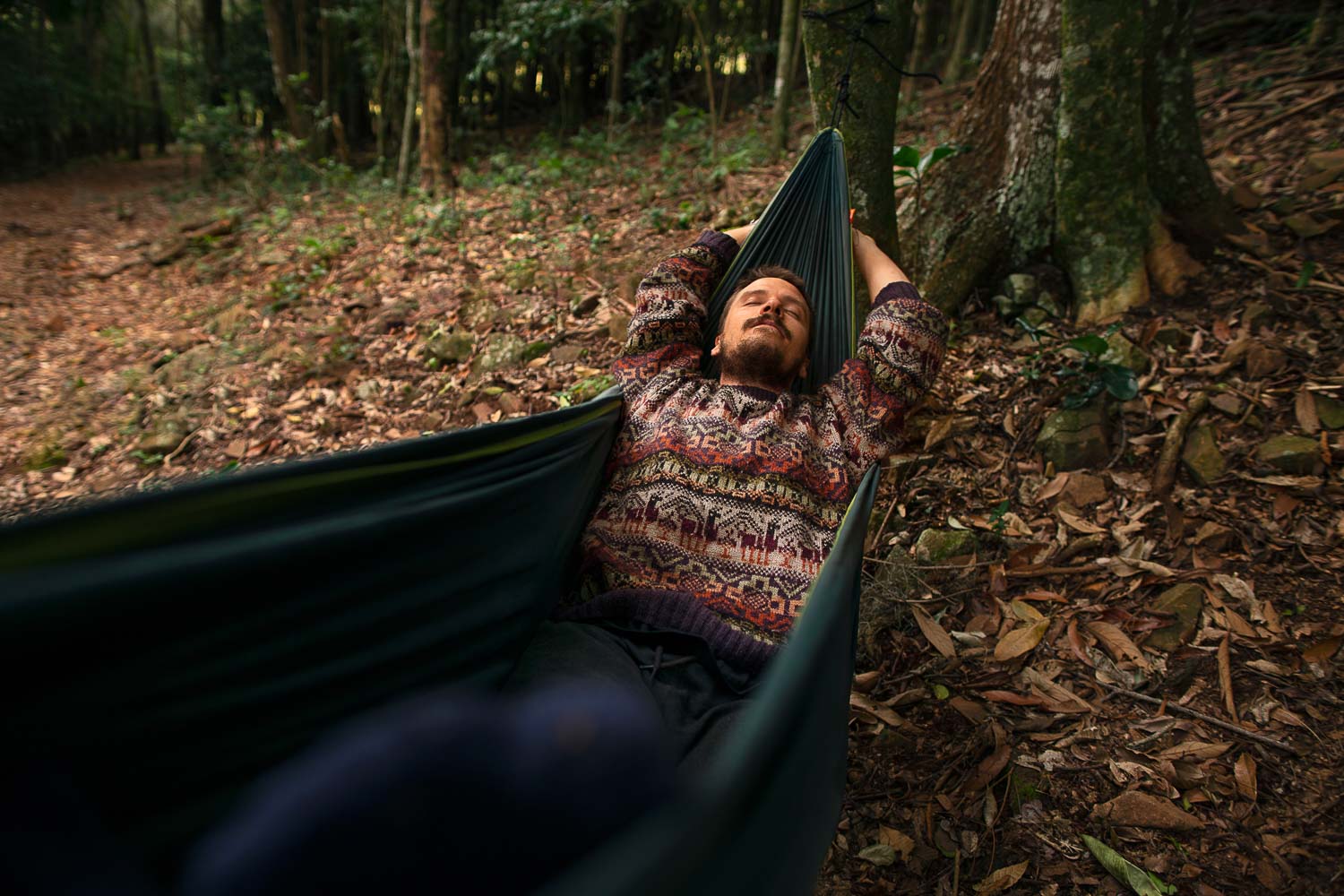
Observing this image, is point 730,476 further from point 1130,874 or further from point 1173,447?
point 1173,447

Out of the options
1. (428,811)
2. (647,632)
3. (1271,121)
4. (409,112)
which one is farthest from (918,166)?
(409,112)

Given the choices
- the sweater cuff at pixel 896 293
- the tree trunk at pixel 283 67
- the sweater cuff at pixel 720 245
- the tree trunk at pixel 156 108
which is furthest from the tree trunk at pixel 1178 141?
the tree trunk at pixel 156 108

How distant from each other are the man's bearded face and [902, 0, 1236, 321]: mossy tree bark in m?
0.94

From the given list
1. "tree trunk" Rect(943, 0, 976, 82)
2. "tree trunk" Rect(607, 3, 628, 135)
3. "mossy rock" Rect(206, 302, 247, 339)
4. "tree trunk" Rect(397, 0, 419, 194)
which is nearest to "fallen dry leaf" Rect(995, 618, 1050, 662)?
"mossy rock" Rect(206, 302, 247, 339)

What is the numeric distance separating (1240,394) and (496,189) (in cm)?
445

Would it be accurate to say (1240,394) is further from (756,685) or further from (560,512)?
(560,512)

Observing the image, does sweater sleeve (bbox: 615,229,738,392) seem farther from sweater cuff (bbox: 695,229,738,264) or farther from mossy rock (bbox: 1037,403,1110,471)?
mossy rock (bbox: 1037,403,1110,471)

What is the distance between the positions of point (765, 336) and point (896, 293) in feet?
1.15

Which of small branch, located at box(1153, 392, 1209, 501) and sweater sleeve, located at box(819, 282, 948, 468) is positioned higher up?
sweater sleeve, located at box(819, 282, 948, 468)

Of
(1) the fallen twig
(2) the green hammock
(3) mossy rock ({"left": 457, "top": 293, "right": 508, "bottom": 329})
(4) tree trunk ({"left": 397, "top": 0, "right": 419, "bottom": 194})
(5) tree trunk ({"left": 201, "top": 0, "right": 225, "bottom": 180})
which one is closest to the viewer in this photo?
(2) the green hammock

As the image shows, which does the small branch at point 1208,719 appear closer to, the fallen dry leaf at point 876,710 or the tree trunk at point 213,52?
the fallen dry leaf at point 876,710

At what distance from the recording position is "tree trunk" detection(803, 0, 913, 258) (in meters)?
1.94

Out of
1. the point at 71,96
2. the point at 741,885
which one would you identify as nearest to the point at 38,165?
the point at 71,96

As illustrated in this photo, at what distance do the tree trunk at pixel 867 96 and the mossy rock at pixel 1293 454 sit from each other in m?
1.13
